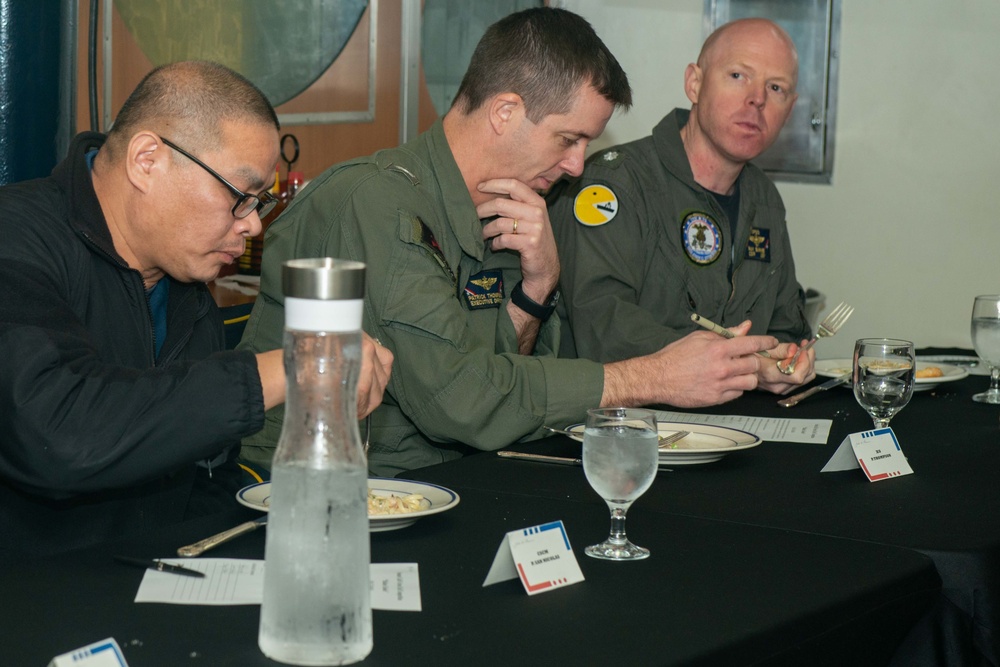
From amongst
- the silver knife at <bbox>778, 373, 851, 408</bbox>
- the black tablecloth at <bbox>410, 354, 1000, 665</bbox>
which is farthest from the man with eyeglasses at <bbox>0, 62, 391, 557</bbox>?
the silver knife at <bbox>778, 373, 851, 408</bbox>

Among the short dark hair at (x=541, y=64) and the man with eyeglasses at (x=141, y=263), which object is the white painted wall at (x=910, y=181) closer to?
the short dark hair at (x=541, y=64)

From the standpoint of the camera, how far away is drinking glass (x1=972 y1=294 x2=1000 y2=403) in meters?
2.16

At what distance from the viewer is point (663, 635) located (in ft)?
3.18

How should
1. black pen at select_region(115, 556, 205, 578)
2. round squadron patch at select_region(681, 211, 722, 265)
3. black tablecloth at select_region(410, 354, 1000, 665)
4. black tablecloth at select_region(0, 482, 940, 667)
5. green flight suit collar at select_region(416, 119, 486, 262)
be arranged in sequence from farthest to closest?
1. round squadron patch at select_region(681, 211, 722, 265)
2. green flight suit collar at select_region(416, 119, 486, 262)
3. black tablecloth at select_region(410, 354, 1000, 665)
4. black pen at select_region(115, 556, 205, 578)
5. black tablecloth at select_region(0, 482, 940, 667)

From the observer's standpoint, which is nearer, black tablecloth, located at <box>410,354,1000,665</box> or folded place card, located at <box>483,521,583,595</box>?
folded place card, located at <box>483,521,583,595</box>

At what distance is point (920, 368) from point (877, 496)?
991 millimetres

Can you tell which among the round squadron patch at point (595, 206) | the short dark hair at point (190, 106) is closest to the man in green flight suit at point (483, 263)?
the short dark hair at point (190, 106)

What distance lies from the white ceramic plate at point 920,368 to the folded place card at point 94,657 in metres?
1.75

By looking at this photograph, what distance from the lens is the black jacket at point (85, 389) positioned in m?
1.19

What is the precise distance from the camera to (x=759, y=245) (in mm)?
3004

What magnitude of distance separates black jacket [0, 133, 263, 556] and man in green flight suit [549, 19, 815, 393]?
1.16 metres

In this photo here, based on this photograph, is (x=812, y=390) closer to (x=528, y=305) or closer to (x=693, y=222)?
(x=528, y=305)

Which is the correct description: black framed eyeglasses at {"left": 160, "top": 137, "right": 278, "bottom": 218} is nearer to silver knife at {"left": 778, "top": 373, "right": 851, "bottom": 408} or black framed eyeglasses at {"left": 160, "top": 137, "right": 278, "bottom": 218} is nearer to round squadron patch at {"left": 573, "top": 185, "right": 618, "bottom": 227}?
silver knife at {"left": 778, "top": 373, "right": 851, "bottom": 408}

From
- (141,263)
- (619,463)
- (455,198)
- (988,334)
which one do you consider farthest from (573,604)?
(988,334)
